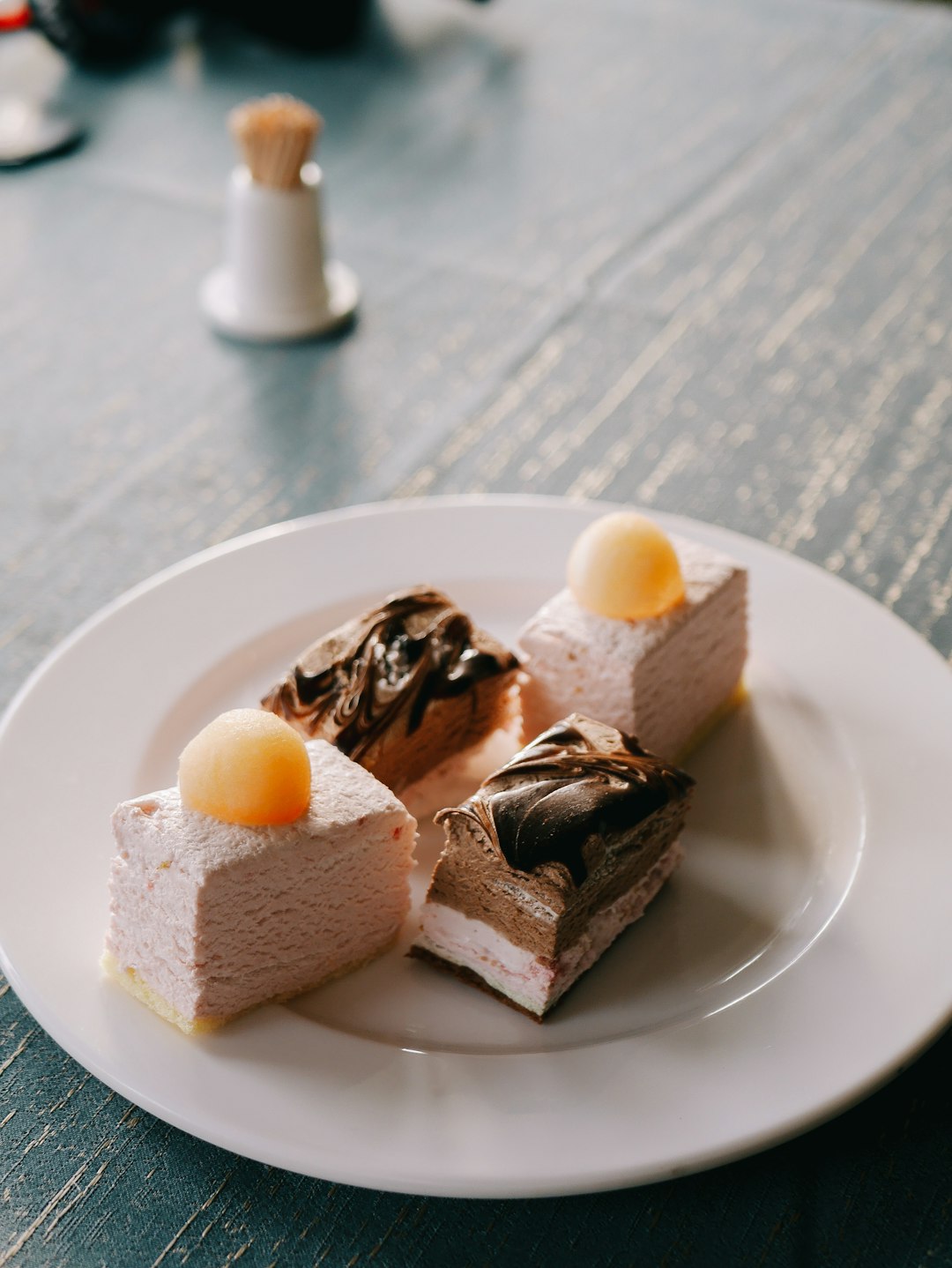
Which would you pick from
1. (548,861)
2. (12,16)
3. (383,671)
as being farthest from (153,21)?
(548,861)

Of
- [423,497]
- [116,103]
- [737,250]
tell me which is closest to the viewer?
[423,497]

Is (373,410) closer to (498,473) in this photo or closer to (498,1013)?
(498,473)

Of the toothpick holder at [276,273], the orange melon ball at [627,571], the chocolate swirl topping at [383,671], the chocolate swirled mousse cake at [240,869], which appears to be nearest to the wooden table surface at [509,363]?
the toothpick holder at [276,273]

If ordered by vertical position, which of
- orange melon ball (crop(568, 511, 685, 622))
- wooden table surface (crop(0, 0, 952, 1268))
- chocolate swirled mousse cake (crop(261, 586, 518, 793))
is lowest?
wooden table surface (crop(0, 0, 952, 1268))

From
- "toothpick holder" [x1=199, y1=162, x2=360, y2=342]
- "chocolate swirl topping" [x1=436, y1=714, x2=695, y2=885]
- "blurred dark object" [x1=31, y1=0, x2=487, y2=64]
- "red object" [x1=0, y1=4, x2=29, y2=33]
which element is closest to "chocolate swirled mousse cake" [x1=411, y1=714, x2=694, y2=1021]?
"chocolate swirl topping" [x1=436, y1=714, x2=695, y2=885]

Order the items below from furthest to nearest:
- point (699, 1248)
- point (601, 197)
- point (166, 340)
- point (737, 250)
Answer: point (601, 197)
point (737, 250)
point (166, 340)
point (699, 1248)

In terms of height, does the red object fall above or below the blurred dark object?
above

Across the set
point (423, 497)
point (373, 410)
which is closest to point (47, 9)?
point (373, 410)

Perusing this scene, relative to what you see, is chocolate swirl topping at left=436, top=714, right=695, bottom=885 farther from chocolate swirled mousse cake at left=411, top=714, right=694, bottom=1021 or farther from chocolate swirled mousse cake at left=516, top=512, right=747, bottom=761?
chocolate swirled mousse cake at left=516, top=512, right=747, bottom=761

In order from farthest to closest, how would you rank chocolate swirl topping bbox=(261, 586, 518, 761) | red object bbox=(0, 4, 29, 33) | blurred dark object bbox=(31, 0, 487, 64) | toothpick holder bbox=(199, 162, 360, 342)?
blurred dark object bbox=(31, 0, 487, 64) < red object bbox=(0, 4, 29, 33) < toothpick holder bbox=(199, 162, 360, 342) < chocolate swirl topping bbox=(261, 586, 518, 761)
